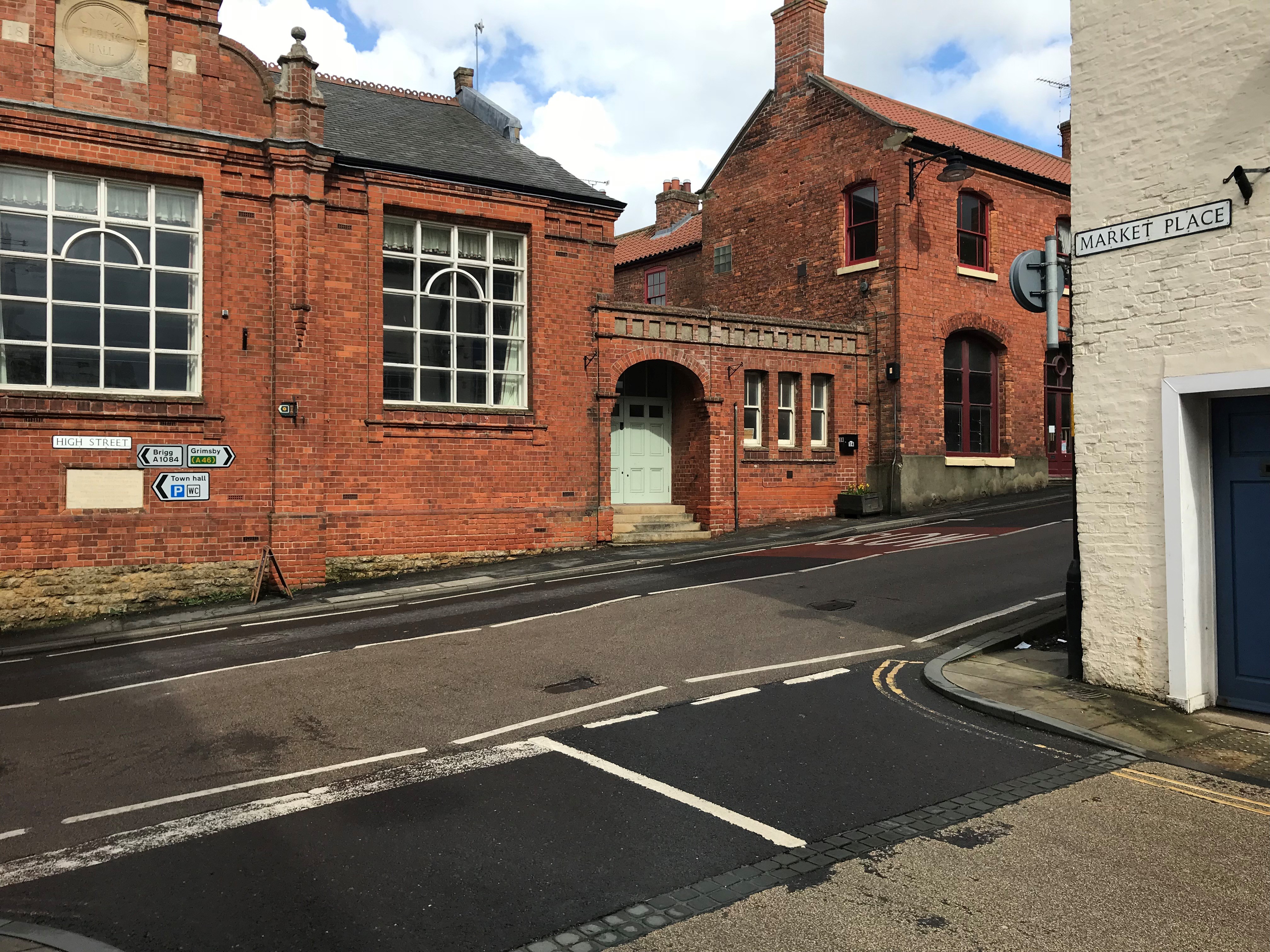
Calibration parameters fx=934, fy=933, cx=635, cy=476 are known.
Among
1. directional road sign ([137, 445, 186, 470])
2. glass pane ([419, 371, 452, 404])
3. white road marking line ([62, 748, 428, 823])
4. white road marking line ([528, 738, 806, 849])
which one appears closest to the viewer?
white road marking line ([528, 738, 806, 849])

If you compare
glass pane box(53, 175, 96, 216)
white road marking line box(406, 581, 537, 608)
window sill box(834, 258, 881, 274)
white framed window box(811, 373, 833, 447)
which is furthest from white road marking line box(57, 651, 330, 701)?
window sill box(834, 258, 881, 274)

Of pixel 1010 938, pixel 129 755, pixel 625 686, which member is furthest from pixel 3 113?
pixel 1010 938

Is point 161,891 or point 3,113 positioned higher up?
point 3,113

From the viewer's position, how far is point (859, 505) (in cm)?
2205

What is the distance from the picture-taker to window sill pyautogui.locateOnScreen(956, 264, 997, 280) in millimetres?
23984

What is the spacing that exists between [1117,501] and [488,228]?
12.8 metres

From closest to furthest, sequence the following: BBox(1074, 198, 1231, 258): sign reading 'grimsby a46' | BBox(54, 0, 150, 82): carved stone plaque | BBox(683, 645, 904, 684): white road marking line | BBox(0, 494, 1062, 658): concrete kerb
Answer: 1. BBox(1074, 198, 1231, 258): sign reading 'grimsby a46'
2. BBox(683, 645, 904, 684): white road marking line
3. BBox(0, 494, 1062, 658): concrete kerb
4. BBox(54, 0, 150, 82): carved stone plaque

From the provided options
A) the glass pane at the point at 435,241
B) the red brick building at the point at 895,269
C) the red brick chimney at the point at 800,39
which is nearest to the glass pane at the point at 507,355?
the glass pane at the point at 435,241

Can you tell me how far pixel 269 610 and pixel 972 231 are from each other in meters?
19.7

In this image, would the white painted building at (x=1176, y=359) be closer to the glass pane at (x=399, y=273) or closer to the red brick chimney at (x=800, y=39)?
the glass pane at (x=399, y=273)

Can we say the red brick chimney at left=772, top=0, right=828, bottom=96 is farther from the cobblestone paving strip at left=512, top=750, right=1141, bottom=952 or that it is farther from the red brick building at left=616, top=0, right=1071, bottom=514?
the cobblestone paving strip at left=512, top=750, right=1141, bottom=952

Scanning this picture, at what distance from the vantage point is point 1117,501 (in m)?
8.16

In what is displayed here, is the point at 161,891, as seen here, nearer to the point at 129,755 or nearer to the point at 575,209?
the point at 129,755

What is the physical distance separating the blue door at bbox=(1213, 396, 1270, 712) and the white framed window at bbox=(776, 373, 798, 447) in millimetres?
14458
